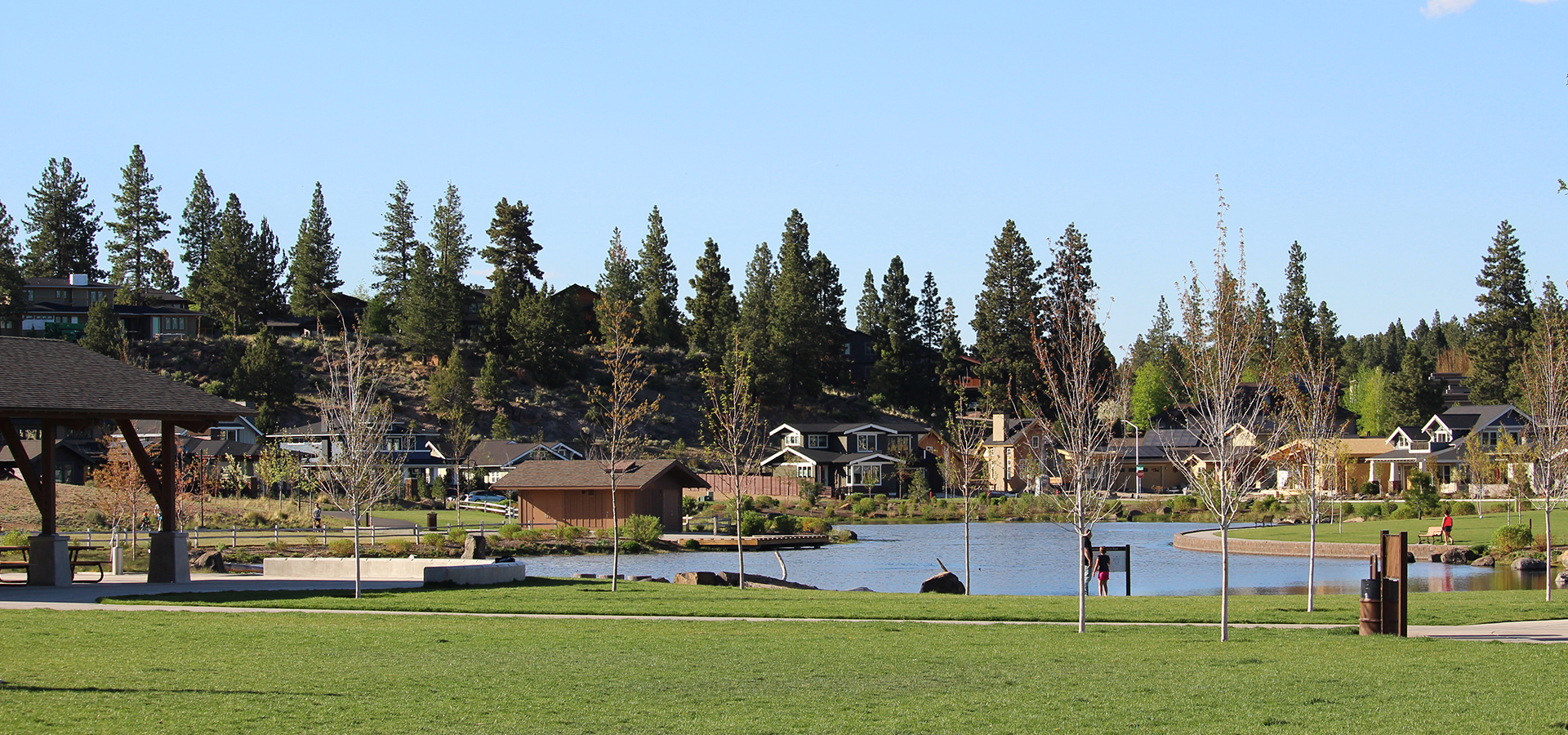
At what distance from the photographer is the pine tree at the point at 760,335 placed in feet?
371

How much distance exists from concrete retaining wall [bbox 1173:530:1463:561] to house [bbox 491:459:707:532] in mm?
24363

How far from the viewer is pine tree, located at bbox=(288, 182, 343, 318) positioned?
117875 millimetres

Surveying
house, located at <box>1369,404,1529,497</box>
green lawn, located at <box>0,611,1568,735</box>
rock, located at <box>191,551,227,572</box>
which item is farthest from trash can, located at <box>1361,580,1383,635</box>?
house, located at <box>1369,404,1529,497</box>

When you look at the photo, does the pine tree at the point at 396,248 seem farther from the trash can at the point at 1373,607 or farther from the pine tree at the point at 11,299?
the trash can at the point at 1373,607

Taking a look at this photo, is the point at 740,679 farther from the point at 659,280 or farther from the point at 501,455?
the point at 659,280

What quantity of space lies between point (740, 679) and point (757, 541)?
46506mm

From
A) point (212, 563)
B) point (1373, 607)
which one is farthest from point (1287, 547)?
point (212, 563)

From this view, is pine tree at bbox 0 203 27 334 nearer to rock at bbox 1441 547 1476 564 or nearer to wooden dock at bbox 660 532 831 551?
wooden dock at bbox 660 532 831 551

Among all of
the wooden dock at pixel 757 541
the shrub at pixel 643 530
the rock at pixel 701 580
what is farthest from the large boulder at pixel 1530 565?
the shrub at pixel 643 530

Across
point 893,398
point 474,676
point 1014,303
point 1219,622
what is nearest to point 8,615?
point 474,676

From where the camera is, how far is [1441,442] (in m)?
95.4

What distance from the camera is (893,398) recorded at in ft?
404

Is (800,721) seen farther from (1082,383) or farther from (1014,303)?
(1014,303)

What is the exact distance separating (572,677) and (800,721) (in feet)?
11.6
